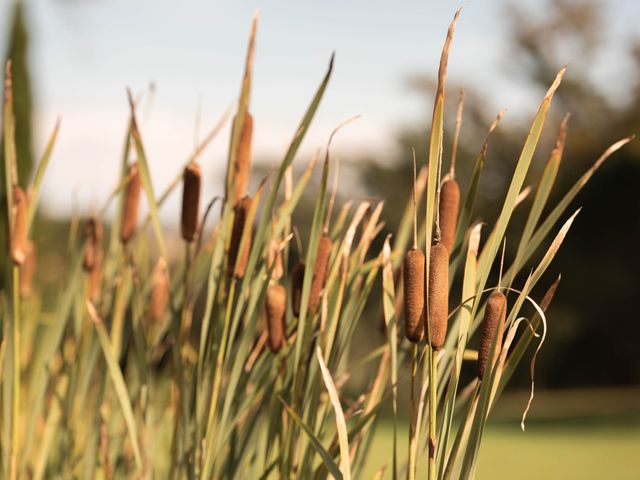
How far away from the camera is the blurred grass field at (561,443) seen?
636 cm

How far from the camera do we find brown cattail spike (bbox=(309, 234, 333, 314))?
99 centimetres

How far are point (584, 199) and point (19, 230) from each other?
545 inches

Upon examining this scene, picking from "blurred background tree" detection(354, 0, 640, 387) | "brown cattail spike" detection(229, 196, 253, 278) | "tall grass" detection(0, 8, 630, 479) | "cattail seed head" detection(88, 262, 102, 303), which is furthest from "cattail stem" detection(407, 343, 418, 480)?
"blurred background tree" detection(354, 0, 640, 387)

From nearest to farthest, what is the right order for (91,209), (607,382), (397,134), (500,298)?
(500,298) → (91,209) → (607,382) → (397,134)

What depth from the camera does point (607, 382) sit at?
15.8 m

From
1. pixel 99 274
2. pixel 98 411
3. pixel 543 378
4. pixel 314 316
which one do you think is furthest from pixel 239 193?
pixel 543 378

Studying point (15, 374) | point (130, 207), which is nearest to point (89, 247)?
point (130, 207)

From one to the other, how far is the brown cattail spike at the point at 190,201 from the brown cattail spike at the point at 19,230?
0.20m

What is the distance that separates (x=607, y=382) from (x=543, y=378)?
1.20 metres

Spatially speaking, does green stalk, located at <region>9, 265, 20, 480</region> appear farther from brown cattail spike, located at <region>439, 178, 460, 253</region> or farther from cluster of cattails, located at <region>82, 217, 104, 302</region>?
brown cattail spike, located at <region>439, 178, 460, 253</region>

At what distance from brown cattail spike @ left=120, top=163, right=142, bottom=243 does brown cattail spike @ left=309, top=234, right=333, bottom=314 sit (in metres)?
0.39

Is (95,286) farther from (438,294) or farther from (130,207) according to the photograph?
(438,294)

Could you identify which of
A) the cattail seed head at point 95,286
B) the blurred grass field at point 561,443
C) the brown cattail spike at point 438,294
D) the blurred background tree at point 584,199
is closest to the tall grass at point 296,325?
the brown cattail spike at point 438,294

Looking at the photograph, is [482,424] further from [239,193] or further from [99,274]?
[99,274]
